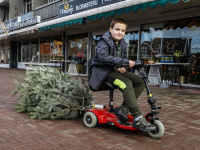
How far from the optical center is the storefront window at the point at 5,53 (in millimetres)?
24766

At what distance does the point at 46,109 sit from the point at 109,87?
1228mm

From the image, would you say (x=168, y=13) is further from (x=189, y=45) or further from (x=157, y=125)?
(x=157, y=125)

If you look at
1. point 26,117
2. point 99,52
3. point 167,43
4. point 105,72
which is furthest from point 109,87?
point 167,43

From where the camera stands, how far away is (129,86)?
121 inches

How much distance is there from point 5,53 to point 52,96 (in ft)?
80.0

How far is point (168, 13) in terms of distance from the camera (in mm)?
8898

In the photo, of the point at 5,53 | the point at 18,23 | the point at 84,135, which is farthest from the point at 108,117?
the point at 5,53

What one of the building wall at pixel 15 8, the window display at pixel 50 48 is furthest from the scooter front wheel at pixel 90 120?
the building wall at pixel 15 8

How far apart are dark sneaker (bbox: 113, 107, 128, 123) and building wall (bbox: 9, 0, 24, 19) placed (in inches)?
861

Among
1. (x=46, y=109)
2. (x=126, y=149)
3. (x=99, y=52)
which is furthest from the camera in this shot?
(x=46, y=109)

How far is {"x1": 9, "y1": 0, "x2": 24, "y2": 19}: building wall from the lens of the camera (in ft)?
72.8

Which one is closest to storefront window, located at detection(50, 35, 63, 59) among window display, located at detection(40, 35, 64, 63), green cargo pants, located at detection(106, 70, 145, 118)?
window display, located at detection(40, 35, 64, 63)

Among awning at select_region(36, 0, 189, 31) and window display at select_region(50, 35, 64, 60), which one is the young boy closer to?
awning at select_region(36, 0, 189, 31)

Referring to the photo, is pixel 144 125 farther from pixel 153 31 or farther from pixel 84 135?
pixel 153 31
